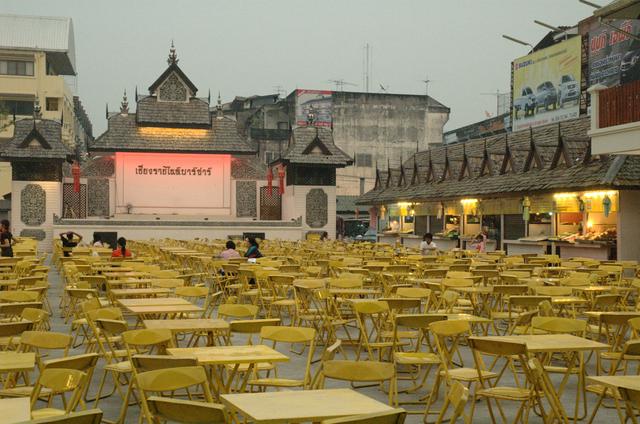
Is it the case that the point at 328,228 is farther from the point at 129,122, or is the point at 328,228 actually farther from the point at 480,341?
the point at 480,341

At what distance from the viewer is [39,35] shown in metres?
63.3

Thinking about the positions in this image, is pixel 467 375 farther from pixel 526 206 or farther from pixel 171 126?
pixel 171 126

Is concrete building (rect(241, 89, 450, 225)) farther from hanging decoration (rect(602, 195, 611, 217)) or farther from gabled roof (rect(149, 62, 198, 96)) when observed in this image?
hanging decoration (rect(602, 195, 611, 217))

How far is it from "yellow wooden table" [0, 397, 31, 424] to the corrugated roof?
58.8m

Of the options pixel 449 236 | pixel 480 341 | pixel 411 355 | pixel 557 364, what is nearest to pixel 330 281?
pixel 557 364

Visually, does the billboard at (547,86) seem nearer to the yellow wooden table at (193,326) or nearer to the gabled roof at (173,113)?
the gabled roof at (173,113)

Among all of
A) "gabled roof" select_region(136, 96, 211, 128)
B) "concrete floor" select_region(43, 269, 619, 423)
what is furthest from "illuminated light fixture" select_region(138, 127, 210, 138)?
"concrete floor" select_region(43, 269, 619, 423)

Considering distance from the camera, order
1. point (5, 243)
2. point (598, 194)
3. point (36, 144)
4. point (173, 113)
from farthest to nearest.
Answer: point (173, 113), point (36, 144), point (598, 194), point (5, 243)

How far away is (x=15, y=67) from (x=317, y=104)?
759 inches

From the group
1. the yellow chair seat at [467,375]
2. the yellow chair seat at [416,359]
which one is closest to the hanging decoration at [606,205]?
the yellow chair seat at [416,359]

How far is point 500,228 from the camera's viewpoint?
102 ft

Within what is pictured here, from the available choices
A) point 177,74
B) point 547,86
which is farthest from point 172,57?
point 547,86

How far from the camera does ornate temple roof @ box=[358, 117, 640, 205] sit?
24.3 metres

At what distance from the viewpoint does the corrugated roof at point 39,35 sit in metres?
61.2
